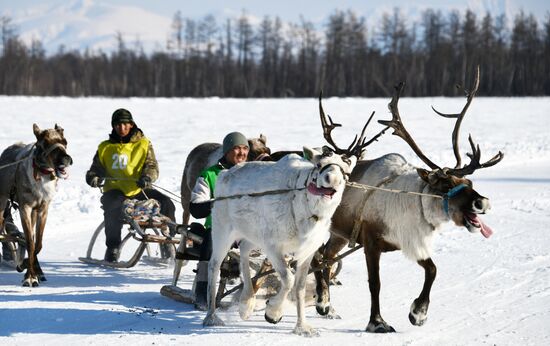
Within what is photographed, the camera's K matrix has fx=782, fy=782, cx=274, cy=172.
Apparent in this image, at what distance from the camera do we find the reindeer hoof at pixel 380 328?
6340 millimetres

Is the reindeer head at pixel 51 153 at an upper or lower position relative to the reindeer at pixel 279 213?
upper

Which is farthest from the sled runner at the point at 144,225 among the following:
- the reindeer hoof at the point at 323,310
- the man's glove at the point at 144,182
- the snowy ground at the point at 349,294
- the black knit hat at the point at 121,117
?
the reindeer hoof at the point at 323,310

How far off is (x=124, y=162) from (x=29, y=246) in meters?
1.57

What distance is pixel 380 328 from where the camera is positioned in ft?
20.8

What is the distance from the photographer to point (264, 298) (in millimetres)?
7145

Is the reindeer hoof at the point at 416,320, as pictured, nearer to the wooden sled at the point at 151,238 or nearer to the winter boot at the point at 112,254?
the wooden sled at the point at 151,238

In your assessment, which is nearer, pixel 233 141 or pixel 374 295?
pixel 374 295

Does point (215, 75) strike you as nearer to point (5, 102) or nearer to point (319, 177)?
point (5, 102)

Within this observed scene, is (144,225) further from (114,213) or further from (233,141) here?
(233,141)

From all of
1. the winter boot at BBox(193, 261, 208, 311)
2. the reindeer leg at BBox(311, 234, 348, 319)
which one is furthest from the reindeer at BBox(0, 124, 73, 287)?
the reindeer leg at BBox(311, 234, 348, 319)

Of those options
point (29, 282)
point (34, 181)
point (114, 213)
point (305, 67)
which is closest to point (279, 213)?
point (29, 282)

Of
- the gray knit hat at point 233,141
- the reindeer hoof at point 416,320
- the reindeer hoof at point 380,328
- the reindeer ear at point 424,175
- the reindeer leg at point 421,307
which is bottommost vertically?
the reindeer hoof at point 380,328

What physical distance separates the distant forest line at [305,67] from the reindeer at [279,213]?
5610 centimetres

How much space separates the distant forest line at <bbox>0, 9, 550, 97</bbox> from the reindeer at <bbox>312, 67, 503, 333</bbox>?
55.2m
